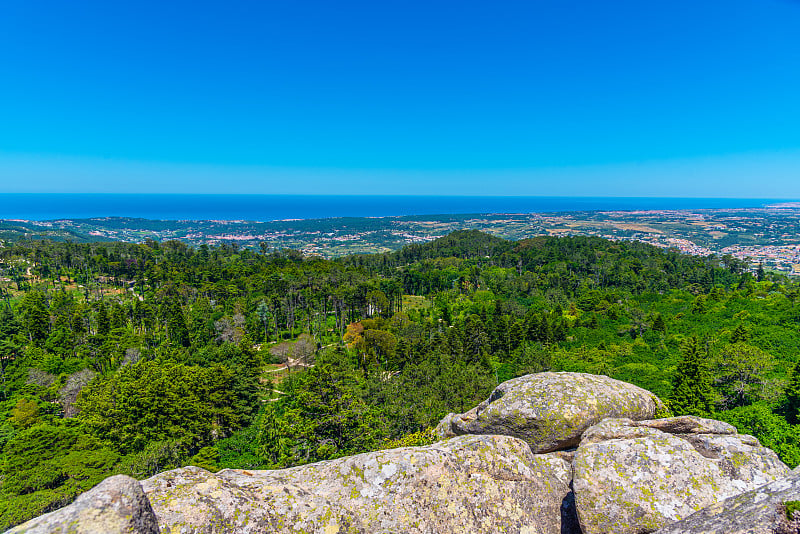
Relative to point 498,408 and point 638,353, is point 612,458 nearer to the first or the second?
point 498,408

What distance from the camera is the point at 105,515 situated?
5.26 m

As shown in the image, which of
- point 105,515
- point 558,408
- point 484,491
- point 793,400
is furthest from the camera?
point 793,400

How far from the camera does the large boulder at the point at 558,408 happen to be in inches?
417

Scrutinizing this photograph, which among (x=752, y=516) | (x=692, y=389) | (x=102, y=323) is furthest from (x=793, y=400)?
(x=102, y=323)

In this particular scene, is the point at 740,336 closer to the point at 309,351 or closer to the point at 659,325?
the point at 659,325

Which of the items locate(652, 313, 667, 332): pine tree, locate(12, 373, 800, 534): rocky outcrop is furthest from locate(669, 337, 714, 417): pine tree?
locate(652, 313, 667, 332): pine tree

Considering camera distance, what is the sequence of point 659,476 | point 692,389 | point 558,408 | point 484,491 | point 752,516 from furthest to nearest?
point 692,389 → point 558,408 → point 484,491 → point 659,476 → point 752,516

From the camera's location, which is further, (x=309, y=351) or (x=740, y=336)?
(x=309, y=351)

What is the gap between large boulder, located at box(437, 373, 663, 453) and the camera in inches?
417

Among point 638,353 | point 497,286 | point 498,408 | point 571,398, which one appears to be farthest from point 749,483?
point 497,286

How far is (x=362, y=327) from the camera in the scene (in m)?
59.9

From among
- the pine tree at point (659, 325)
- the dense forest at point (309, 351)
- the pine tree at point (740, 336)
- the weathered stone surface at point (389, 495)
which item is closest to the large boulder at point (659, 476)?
the weathered stone surface at point (389, 495)

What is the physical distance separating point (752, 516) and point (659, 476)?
2.63 meters

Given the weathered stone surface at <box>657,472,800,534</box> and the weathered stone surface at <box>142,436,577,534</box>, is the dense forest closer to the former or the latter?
the weathered stone surface at <box>142,436,577,534</box>
